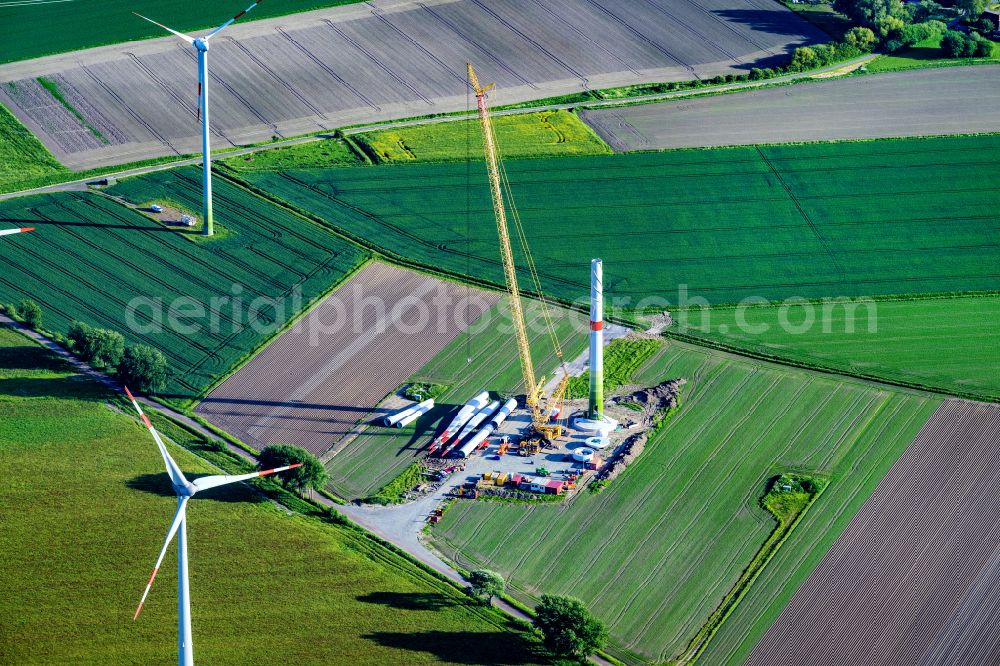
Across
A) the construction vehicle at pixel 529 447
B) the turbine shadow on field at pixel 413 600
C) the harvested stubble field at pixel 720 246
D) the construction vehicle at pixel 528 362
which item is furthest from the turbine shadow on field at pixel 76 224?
the turbine shadow on field at pixel 413 600

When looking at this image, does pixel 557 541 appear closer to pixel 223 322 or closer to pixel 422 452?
pixel 422 452

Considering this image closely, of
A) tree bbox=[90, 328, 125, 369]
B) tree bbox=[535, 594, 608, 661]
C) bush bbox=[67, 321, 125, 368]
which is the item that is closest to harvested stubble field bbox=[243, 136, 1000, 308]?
tree bbox=[90, 328, 125, 369]

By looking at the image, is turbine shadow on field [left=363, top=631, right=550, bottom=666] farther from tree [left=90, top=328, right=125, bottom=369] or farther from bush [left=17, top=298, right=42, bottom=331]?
bush [left=17, top=298, right=42, bottom=331]

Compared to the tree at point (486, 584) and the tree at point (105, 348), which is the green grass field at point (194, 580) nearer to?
the tree at point (486, 584)

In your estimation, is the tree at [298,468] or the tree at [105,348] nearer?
the tree at [298,468]

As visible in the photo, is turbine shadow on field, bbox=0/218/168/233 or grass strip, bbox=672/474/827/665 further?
turbine shadow on field, bbox=0/218/168/233

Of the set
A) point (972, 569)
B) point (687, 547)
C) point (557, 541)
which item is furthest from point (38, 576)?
point (972, 569)
